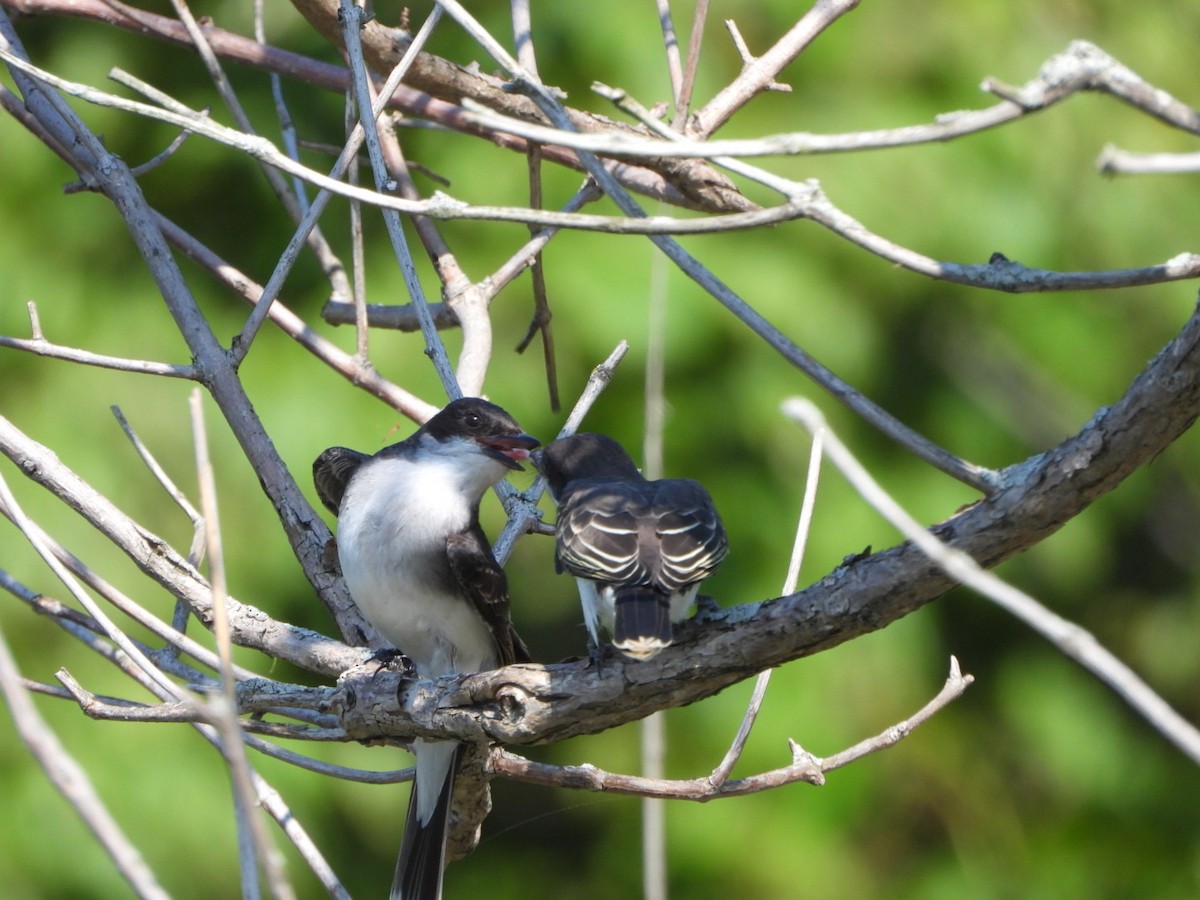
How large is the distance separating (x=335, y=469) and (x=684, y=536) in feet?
4.81

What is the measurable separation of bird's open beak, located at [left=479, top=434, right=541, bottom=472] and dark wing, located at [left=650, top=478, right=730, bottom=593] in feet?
2.20

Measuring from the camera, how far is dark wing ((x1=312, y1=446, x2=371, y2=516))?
4.13 metres

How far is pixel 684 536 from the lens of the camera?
10.1 ft

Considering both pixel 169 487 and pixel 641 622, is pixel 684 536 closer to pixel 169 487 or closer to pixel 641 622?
pixel 641 622

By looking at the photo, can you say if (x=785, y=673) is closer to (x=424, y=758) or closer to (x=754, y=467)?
(x=754, y=467)

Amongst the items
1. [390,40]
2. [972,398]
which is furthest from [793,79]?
[390,40]

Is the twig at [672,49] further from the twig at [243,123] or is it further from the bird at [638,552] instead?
the bird at [638,552]

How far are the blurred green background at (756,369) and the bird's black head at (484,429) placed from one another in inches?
42.4

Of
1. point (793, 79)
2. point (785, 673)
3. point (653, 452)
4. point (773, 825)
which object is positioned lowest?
point (653, 452)

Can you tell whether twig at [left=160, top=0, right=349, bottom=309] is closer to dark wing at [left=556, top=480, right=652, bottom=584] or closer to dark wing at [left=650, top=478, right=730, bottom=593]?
dark wing at [left=556, top=480, right=652, bottom=584]

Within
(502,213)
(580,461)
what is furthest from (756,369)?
(502,213)

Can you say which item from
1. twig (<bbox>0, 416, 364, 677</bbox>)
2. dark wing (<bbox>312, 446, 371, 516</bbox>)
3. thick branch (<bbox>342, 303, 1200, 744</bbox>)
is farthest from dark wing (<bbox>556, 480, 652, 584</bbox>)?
dark wing (<bbox>312, 446, 371, 516</bbox>)

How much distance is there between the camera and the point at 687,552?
3.02m

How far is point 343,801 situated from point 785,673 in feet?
6.07
